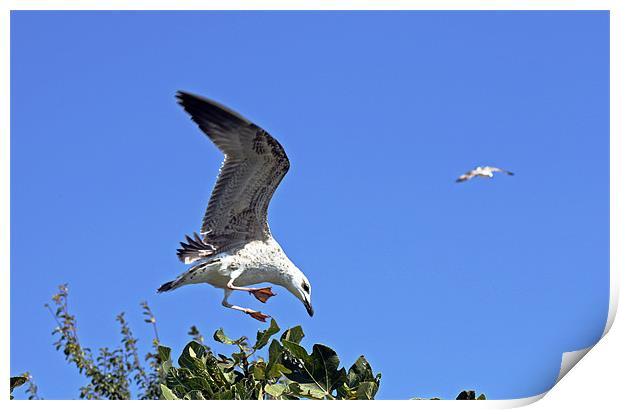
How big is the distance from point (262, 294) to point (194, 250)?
1.53ft

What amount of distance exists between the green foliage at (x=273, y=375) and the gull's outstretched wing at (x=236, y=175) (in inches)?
115

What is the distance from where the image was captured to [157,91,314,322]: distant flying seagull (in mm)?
5422

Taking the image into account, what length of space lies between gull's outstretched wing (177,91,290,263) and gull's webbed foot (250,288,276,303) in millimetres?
308

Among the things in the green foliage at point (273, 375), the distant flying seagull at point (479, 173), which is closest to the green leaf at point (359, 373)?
the green foliage at point (273, 375)

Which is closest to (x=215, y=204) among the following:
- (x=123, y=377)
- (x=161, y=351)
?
(x=123, y=377)

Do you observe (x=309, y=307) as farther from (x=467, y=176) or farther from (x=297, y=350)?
(x=297, y=350)

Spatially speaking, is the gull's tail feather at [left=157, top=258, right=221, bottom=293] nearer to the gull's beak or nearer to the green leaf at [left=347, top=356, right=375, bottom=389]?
the gull's beak

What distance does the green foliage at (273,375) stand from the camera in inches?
96.3

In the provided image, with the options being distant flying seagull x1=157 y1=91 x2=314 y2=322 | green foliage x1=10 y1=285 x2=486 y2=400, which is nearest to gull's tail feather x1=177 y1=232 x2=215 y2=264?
distant flying seagull x1=157 y1=91 x2=314 y2=322

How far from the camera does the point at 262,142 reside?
5422 mm

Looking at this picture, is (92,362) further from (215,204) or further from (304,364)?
(304,364)

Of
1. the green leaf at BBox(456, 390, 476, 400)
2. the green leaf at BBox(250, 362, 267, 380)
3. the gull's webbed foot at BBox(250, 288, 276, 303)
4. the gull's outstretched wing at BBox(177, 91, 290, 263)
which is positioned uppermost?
the gull's outstretched wing at BBox(177, 91, 290, 263)
